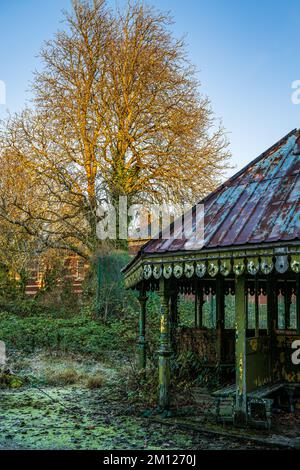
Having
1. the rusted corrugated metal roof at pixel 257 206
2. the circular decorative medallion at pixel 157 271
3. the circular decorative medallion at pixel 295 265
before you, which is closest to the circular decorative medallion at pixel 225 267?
the rusted corrugated metal roof at pixel 257 206

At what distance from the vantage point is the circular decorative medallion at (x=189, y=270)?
24.5ft

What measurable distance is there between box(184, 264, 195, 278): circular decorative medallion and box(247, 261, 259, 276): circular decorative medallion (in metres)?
0.93

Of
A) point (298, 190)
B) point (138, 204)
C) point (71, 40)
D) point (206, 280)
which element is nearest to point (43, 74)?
point (71, 40)

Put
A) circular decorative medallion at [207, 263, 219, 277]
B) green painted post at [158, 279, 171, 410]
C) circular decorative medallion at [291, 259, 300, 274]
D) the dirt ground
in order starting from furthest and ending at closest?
green painted post at [158, 279, 171, 410] → circular decorative medallion at [207, 263, 219, 277] → the dirt ground → circular decorative medallion at [291, 259, 300, 274]

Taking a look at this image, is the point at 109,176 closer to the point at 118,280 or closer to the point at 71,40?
the point at 118,280

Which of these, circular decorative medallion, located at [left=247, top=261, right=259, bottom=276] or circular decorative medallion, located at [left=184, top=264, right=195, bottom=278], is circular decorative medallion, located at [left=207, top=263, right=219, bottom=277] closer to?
circular decorative medallion, located at [left=184, top=264, right=195, bottom=278]

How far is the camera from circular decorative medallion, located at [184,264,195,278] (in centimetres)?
746

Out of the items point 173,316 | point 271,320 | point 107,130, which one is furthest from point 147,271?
point 107,130

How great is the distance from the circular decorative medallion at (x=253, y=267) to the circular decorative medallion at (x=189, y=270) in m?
0.93

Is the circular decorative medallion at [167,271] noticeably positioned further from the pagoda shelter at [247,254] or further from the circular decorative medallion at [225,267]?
the circular decorative medallion at [225,267]

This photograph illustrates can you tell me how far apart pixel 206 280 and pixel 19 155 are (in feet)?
36.8

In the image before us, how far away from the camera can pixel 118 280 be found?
2059cm

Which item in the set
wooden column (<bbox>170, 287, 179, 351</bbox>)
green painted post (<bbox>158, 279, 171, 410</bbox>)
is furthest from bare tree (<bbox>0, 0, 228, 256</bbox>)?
green painted post (<bbox>158, 279, 171, 410</bbox>)
